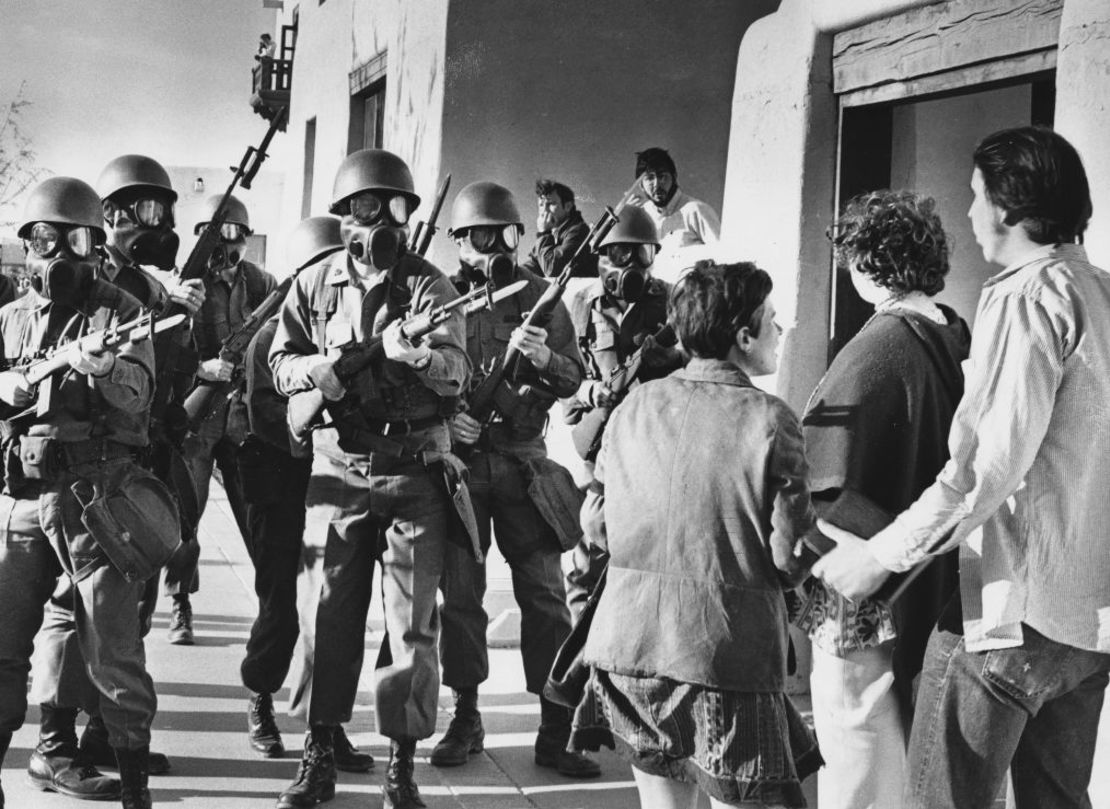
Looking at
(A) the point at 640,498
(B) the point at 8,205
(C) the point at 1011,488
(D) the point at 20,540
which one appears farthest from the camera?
(B) the point at 8,205

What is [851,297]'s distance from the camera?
6.11m

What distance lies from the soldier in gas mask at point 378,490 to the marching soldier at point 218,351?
149 cm

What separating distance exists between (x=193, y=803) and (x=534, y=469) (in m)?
1.76

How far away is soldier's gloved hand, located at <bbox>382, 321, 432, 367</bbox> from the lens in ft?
14.5

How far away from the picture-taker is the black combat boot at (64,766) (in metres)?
4.73

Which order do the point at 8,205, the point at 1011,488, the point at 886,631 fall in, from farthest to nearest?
the point at 8,205
the point at 886,631
the point at 1011,488

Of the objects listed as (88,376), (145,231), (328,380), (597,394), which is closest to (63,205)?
(88,376)

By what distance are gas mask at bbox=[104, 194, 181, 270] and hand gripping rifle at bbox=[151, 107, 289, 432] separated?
0.76ft

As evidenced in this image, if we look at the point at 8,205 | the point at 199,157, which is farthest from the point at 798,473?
the point at 8,205

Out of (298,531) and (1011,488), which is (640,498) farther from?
(298,531)

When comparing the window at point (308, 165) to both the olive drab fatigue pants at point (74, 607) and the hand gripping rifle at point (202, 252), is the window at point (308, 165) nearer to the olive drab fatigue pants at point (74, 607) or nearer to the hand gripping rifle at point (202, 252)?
the hand gripping rifle at point (202, 252)

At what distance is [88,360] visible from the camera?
4.36m

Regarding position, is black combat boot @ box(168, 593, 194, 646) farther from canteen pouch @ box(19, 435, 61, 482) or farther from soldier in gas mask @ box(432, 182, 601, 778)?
canteen pouch @ box(19, 435, 61, 482)

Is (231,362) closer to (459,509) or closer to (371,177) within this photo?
(371,177)
